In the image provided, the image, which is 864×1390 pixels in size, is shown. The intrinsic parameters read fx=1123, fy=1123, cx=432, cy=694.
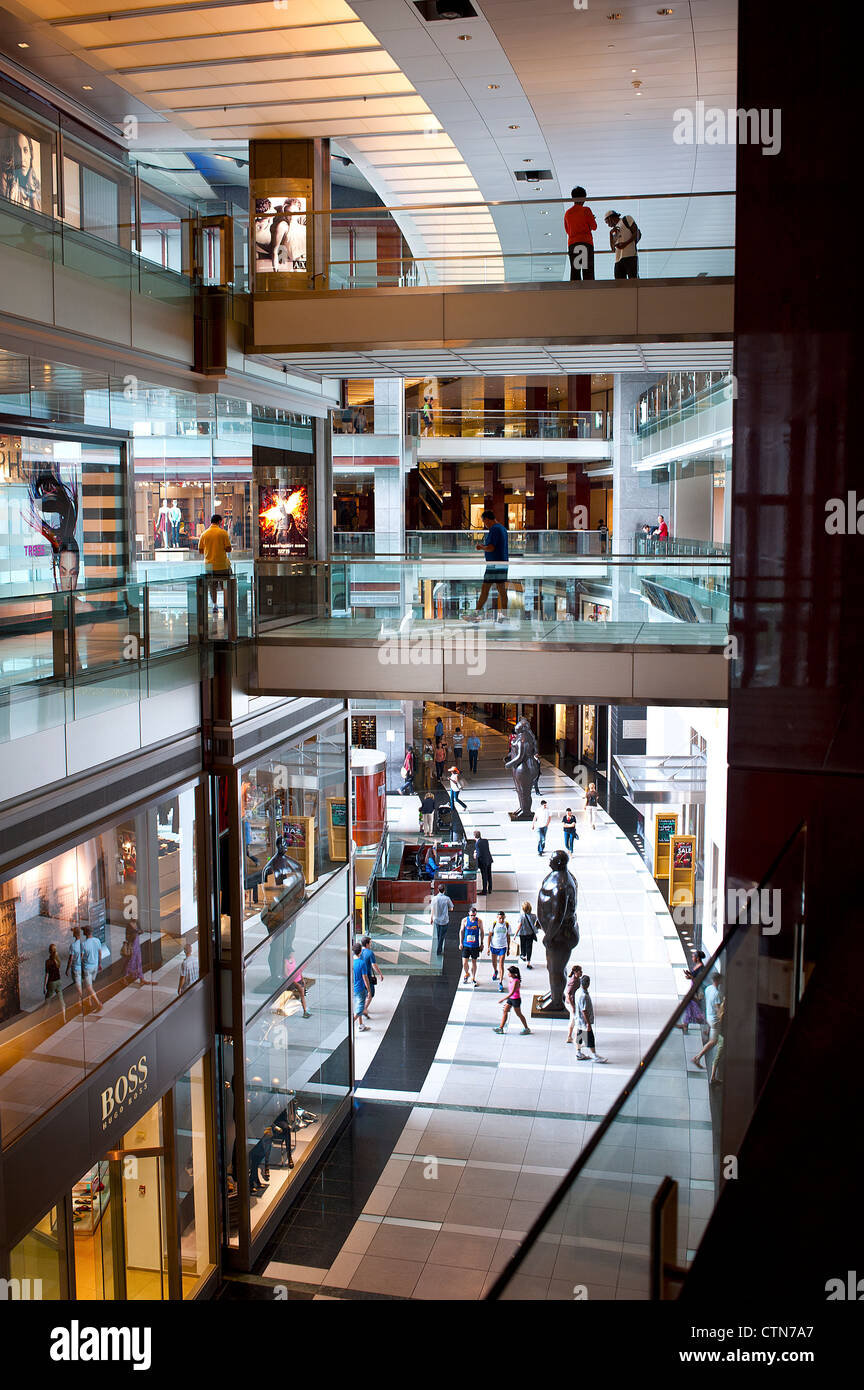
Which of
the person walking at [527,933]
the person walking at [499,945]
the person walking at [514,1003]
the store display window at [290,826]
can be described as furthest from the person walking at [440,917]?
the store display window at [290,826]

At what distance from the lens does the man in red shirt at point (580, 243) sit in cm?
1098

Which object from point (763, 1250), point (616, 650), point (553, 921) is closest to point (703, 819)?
point (553, 921)

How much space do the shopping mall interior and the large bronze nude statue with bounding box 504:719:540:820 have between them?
201 inches

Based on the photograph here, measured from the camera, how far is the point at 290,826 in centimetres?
1122

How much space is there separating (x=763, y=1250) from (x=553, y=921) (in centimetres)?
1115

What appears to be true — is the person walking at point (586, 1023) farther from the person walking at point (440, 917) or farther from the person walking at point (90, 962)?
the person walking at point (90, 962)

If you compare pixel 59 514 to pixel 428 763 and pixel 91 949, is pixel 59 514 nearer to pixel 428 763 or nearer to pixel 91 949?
pixel 91 949

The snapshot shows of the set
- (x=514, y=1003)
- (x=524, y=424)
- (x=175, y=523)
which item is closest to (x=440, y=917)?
(x=514, y=1003)

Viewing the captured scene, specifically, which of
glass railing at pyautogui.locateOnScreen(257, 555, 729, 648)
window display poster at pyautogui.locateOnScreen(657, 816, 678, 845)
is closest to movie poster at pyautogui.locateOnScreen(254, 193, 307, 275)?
glass railing at pyautogui.locateOnScreen(257, 555, 729, 648)

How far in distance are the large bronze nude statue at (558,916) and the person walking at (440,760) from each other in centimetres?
1471

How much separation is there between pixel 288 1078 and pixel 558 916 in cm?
411

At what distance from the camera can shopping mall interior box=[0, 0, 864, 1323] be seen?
165 inches

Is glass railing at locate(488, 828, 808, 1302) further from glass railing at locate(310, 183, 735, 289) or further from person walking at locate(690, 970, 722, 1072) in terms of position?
glass railing at locate(310, 183, 735, 289)
